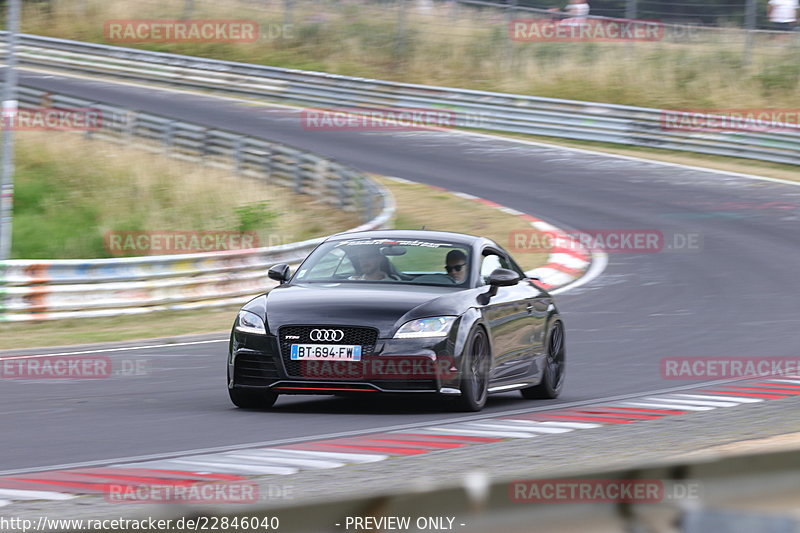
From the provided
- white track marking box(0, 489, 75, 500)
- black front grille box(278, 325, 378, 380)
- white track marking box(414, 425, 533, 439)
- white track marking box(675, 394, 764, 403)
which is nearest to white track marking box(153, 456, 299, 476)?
white track marking box(0, 489, 75, 500)

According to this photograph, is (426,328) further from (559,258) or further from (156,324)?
(559,258)

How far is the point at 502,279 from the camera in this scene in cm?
1017

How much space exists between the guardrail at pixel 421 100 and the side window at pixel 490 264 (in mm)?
21136

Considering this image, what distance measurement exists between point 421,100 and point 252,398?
26615 millimetres

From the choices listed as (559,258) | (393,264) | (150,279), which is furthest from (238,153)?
(393,264)

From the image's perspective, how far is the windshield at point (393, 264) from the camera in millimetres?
10414

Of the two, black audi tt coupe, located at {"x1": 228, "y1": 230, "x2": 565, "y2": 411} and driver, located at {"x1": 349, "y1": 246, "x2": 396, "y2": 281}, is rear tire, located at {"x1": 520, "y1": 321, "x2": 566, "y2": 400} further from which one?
driver, located at {"x1": 349, "y1": 246, "x2": 396, "y2": 281}

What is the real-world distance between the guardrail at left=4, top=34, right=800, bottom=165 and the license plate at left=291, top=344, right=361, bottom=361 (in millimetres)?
23380

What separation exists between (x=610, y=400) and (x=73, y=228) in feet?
45.2

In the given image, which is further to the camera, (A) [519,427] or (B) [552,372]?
(B) [552,372]

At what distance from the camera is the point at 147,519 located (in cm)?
350

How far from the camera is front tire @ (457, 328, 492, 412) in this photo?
31.7ft

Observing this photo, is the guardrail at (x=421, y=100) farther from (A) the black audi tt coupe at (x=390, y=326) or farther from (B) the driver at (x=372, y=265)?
(B) the driver at (x=372, y=265)

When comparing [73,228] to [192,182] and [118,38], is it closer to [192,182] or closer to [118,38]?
[192,182]
